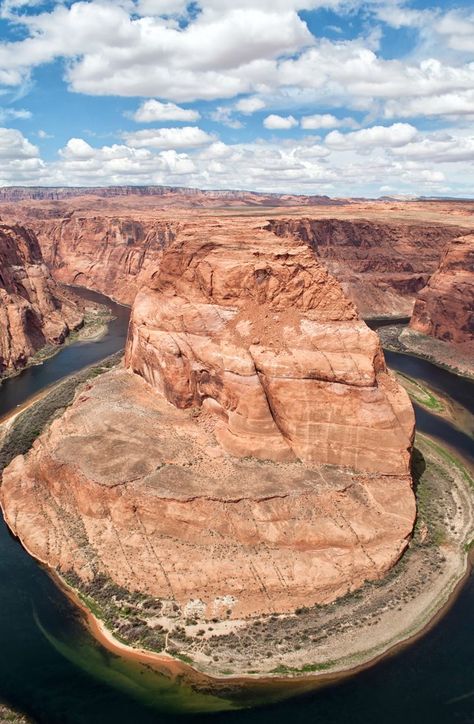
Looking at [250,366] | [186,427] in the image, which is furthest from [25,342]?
[250,366]

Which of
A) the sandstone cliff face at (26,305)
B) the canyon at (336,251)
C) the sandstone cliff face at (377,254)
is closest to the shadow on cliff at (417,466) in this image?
the sandstone cliff face at (26,305)

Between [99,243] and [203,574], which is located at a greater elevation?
[99,243]

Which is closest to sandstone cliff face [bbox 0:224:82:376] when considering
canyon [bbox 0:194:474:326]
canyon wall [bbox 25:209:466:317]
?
canyon [bbox 0:194:474:326]

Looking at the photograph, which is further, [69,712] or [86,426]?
[86,426]

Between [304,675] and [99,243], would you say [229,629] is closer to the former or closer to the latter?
[304,675]

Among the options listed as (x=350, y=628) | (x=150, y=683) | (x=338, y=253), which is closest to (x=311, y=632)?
(x=350, y=628)

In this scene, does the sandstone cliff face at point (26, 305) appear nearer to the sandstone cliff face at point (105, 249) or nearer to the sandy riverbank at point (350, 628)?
the sandstone cliff face at point (105, 249)

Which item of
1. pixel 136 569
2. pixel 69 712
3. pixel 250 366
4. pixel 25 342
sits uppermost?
pixel 250 366
